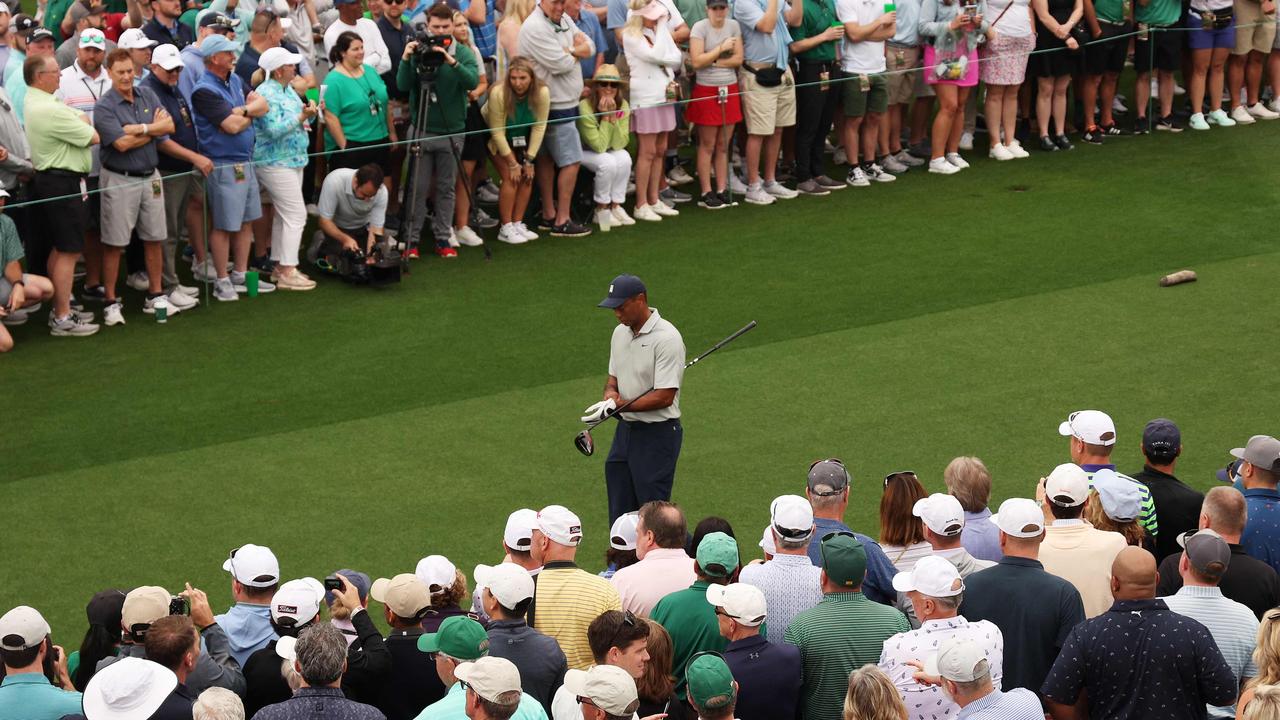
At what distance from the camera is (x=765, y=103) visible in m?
16.6

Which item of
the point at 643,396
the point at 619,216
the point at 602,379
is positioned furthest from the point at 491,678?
the point at 619,216

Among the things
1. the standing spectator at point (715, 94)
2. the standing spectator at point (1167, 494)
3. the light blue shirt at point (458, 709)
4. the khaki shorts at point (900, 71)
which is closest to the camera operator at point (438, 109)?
the standing spectator at point (715, 94)

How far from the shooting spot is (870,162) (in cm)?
1781

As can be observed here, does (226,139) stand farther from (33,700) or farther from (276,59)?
(33,700)

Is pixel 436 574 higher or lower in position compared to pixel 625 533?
higher

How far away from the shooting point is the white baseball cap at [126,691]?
6133 millimetres

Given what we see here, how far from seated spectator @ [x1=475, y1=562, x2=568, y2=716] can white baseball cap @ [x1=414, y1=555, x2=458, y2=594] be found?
477 mm

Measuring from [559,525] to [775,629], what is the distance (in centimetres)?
116

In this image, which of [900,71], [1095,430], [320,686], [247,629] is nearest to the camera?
[320,686]

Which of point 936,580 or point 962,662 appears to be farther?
point 936,580

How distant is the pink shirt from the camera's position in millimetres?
7449

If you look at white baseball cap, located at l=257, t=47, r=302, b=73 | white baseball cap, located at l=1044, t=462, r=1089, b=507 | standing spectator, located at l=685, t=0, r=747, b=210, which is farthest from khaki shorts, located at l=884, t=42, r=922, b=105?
white baseball cap, located at l=1044, t=462, r=1089, b=507

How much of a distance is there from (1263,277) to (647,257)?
5.47 metres

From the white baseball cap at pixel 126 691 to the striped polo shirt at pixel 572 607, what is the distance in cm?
170
